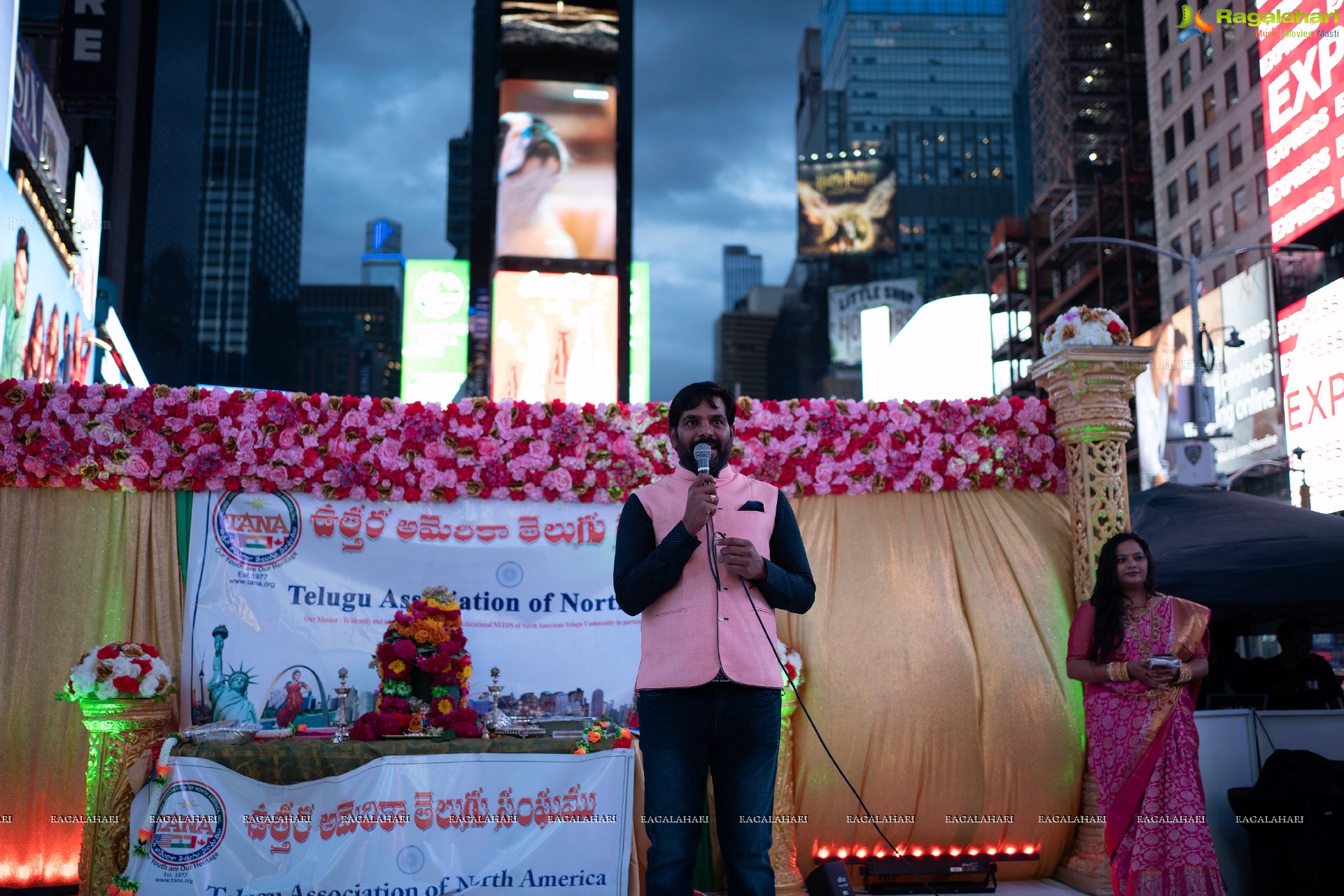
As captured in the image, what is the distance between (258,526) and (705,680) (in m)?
4.01

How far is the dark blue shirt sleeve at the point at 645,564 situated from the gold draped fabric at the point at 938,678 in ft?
10.7

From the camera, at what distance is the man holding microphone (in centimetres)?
267

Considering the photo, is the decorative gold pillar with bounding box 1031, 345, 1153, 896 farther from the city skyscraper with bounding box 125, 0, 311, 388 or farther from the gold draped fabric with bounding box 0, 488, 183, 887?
the city skyscraper with bounding box 125, 0, 311, 388

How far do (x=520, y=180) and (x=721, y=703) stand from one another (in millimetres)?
19541

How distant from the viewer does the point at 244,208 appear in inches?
4407

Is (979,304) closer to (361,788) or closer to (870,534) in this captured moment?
(870,534)

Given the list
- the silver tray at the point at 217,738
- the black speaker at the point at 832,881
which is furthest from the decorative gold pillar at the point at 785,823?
the silver tray at the point at 217,738

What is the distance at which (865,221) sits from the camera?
155 feet

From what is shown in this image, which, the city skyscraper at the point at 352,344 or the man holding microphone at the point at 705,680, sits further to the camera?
the city skyscraper at the point at 352,344

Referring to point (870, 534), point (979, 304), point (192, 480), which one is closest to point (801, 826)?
point (870, 534)

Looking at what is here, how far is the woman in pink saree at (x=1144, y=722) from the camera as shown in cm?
484

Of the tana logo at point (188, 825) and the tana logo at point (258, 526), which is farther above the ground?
the tana logo at point (258, 526)

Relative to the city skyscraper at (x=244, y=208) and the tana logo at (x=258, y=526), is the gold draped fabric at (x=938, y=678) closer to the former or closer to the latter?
the tana logo at (x=258, y=526)

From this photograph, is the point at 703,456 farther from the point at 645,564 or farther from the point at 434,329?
the point at 434,329
